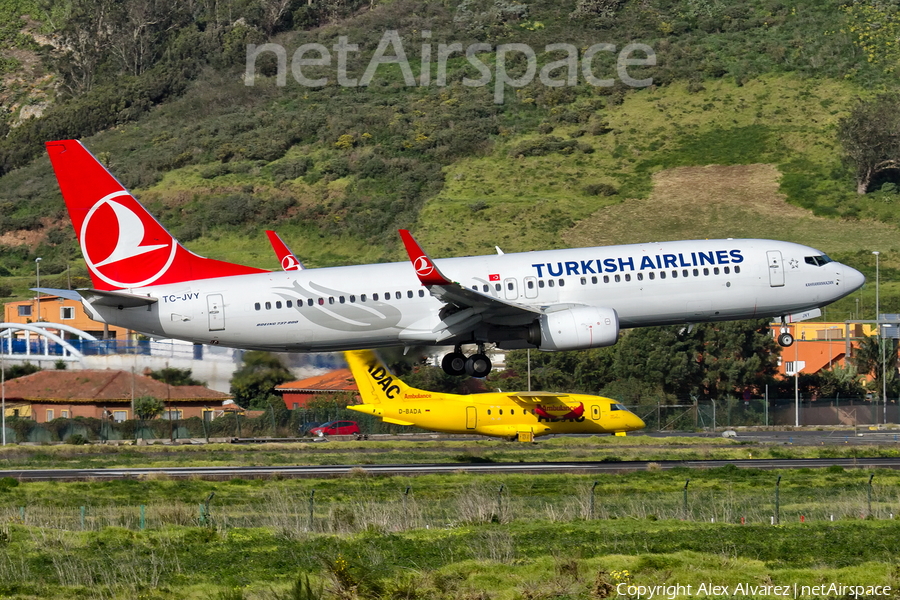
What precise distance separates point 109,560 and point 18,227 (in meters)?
165

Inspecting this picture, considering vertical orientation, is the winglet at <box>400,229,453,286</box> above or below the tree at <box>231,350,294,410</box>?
above

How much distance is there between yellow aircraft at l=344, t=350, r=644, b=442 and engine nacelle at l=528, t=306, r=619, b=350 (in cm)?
1679

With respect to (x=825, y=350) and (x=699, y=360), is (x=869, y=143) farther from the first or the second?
(x=699, y=360)

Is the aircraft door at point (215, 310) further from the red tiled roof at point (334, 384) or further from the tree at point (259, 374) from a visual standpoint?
the red tiled roof at point (334, 384)

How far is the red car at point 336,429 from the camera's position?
7981cm

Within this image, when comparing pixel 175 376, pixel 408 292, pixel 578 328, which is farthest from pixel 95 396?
pixel 578 328

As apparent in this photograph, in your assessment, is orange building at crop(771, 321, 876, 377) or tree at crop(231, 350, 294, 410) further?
orange building at crop(771, 321, 876, 377)

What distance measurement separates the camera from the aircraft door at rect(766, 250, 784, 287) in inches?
1943

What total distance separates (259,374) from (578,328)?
612 inches

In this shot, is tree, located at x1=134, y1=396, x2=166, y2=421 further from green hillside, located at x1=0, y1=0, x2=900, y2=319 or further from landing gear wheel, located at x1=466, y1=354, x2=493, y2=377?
→ green hillside, located at x1=0, y1=0, x2=900, y2=319

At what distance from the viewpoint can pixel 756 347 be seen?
357ft

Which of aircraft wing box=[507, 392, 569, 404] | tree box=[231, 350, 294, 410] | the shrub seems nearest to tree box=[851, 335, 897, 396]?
aircraft wing box=[507, 392, 569, 404]

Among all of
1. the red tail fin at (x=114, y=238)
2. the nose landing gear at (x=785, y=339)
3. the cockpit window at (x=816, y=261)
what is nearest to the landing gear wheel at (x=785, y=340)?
the nose landing gear at (x=785, y=339)

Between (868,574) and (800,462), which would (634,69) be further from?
(868,574)
